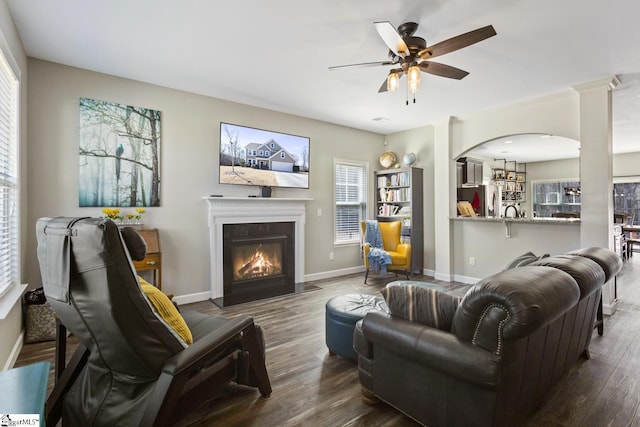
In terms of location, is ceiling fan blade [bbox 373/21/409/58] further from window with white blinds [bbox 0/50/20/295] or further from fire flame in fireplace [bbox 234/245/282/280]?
fire flame in fireplace [bbox 234/245/282/280]

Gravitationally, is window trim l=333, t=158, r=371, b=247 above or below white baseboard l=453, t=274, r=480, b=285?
above

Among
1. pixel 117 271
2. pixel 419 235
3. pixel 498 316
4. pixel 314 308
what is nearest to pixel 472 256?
pixel 419 235

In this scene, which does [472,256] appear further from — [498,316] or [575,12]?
[498,316]

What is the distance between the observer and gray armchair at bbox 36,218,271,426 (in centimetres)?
128

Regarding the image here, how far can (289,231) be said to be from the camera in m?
4.78

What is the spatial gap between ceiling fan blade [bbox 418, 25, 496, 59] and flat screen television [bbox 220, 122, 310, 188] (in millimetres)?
2547

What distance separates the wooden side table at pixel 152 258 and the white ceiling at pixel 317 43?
173 centimetres

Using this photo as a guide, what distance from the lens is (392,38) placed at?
2.26 m

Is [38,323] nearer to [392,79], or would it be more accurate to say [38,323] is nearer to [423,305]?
[423,305]

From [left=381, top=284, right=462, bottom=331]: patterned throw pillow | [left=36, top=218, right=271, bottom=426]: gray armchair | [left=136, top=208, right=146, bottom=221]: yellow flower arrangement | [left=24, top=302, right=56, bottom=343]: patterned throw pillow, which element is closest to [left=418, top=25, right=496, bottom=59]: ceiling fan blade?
[left=381, top=284, right=462, bottom=331]: patterned throw pillow

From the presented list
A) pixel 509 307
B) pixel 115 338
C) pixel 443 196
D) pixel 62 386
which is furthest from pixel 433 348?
pixel 443 196

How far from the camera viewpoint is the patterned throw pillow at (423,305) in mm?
1597

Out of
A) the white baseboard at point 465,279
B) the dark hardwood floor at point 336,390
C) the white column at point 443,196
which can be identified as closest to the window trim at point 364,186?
the white column at point 443,196

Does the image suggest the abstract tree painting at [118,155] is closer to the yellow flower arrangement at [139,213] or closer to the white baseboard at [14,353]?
the yellow flower arrangement at [139,213]
